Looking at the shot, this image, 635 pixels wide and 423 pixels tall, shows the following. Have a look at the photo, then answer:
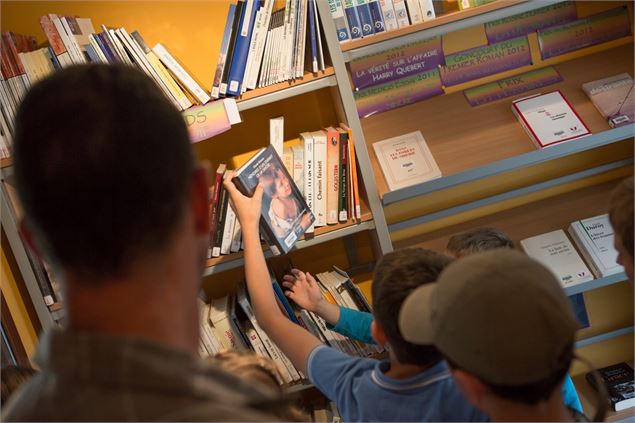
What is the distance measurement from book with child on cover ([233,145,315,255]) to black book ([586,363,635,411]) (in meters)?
1.45

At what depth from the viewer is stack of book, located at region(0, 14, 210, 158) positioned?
2.03 m

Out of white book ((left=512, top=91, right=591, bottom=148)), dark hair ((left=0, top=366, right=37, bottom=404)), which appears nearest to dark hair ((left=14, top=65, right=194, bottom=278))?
dark hair ((left=0, top=366, right=37, bottom=404))

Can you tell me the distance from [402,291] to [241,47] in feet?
3.51

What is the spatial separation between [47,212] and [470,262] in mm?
701

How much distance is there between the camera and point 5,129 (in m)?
2.07

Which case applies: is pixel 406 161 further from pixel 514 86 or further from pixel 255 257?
pixel 255 257

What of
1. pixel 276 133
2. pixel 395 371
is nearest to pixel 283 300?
pixel 276 133

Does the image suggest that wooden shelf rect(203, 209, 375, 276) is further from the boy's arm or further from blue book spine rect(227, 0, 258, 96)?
blue book spine rect(227, 0, 258, 96)

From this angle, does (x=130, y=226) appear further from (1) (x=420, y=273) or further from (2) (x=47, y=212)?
(1) (x=420, y=273)

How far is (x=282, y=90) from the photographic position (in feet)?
7.02

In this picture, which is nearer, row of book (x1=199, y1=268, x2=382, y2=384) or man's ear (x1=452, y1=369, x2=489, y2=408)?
man's ear (x1=452, y1=369, x2=489, y2=408)

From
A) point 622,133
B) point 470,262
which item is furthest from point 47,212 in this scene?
point 622,133

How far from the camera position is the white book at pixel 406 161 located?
93.2 inches

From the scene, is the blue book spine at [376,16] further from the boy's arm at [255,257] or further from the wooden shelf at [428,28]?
the boy's arm at [255,257]
